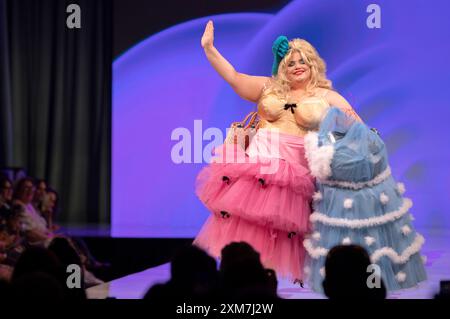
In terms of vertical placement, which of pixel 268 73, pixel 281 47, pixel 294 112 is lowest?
pixel 294 112

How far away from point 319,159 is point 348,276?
189 centimetres

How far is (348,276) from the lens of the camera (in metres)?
2.54

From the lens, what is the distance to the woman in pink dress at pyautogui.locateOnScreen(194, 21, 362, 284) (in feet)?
14.5

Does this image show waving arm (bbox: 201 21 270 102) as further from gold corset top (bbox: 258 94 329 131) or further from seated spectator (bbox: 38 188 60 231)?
seated spectator (bbox: 38 188 60 231)

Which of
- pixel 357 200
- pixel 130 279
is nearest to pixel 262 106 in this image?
pixel 357 200

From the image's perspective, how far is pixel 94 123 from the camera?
8.16m

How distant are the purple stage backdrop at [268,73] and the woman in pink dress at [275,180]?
110 inches

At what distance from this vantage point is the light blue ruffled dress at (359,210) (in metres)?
4.36

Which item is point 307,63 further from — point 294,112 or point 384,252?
point 384,252

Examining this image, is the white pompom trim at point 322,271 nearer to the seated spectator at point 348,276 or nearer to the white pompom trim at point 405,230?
the white pompom trim at point 405,230

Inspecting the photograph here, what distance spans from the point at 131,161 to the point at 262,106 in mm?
3243

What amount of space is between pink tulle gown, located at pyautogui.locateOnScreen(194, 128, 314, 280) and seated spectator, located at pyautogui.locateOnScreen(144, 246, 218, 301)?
1.64 m

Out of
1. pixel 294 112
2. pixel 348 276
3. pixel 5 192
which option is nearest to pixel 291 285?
pixel 294 112

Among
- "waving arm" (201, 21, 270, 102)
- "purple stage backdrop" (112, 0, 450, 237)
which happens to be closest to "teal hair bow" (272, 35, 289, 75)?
"waving arm" (201, 21, 270, 102)
